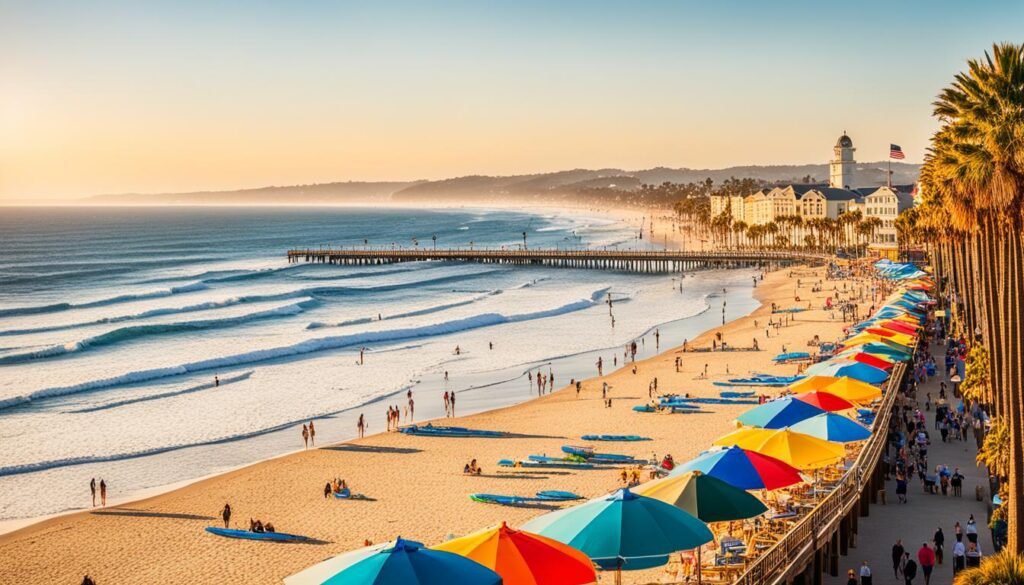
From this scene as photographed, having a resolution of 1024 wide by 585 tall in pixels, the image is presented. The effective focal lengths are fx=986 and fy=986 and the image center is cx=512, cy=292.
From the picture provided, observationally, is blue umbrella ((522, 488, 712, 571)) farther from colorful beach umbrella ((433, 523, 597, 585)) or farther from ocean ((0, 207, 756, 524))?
ocean ((0, 207, 756, 524))

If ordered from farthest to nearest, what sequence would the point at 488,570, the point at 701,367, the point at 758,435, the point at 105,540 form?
the point at 701,367
the point at 105,540
the point at 758,435
the point at 488,570

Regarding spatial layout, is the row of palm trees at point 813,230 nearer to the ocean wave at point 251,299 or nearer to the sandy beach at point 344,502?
the ocean wave at point 251,299

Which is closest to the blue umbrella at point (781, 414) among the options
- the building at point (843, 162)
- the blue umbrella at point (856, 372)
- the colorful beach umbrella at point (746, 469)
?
the blue umbrella at point (856, 372)

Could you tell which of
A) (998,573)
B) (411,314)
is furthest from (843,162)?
(998,573)

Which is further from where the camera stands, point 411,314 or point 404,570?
point 411,314

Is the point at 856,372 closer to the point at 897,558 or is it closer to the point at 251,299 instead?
the point at 897,558

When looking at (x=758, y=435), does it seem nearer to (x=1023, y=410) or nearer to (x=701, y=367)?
(x=1023, y=410)

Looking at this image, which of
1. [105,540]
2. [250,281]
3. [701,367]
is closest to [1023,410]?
[105,540]
